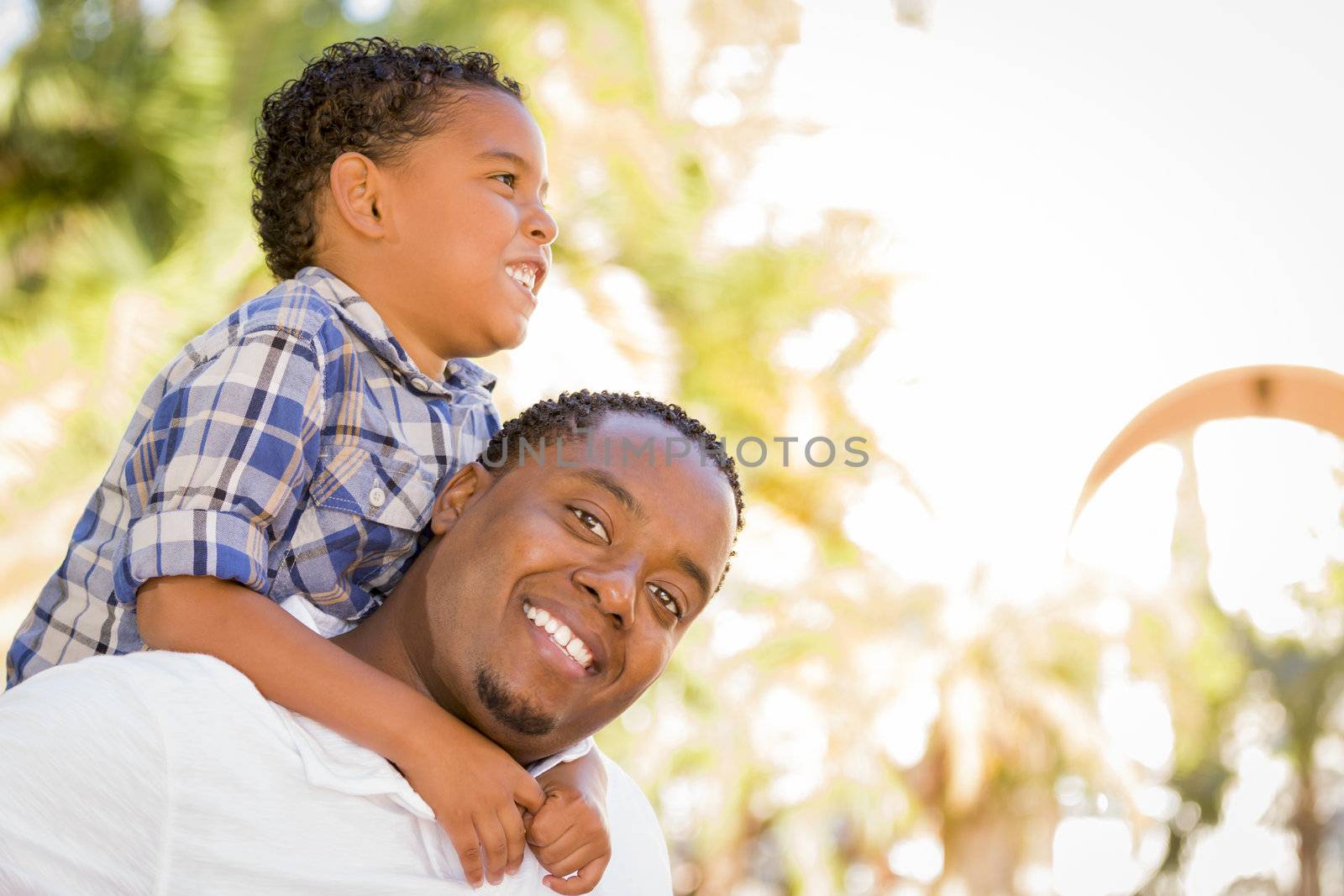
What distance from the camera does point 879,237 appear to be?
7801 millimetres

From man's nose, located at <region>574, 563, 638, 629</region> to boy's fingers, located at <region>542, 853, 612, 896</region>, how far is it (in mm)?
368

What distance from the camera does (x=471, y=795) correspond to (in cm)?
170

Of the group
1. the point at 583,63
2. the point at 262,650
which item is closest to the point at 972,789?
the point at 583,63

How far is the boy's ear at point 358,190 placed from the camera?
2289 millimetres

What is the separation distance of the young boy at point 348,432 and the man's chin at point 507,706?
0.17 ft

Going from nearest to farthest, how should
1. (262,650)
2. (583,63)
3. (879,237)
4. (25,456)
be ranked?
(262,650) < (25,456) < (583,63) < (879,237)

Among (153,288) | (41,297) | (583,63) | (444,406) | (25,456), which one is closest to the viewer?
(444,406)

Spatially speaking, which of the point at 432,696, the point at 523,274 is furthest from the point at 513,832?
the point at 523,274

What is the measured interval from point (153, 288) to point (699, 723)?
4.00 meters

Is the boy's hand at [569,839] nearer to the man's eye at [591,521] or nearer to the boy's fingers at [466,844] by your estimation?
the boy's fingers at [466,844]

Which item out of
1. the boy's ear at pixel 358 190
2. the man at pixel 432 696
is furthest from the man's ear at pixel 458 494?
the boy's ear at pixel 358 190

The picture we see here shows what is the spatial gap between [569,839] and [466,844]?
7.2 inches

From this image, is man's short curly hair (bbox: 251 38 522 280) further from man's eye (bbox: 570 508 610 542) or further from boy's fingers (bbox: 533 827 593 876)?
boy's fingers (bbox: 533 827 593 876)

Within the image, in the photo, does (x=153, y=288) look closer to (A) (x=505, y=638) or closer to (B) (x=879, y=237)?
(B) (x=879, y=237)
